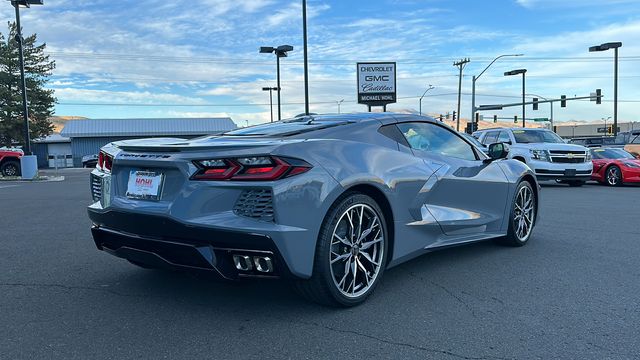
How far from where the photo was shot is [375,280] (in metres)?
3.88

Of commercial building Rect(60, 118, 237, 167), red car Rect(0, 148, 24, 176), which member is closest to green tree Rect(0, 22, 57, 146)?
commercial building Rect(60, 118, 237, 167)

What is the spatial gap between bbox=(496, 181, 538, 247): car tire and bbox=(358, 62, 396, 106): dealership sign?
75.9ft

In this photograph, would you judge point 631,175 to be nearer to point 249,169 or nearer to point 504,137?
point 504,137

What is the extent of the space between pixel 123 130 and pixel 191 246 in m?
57.5

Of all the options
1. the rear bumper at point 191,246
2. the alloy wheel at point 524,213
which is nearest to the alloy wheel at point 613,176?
the alloy wheel at point 524,213

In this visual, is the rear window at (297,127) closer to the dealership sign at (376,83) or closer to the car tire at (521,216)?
the car tire at (521,216)

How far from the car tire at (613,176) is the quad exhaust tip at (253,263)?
1637 cm

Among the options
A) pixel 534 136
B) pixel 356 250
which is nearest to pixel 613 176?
pixel 534 136

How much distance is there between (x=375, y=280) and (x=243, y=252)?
3.87ft

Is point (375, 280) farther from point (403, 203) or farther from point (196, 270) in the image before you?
point (196, 270)

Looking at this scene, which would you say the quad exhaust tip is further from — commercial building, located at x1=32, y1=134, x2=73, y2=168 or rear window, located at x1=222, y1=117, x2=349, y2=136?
commercial building, located at x1=32, y1=134, x2=73, y2=168

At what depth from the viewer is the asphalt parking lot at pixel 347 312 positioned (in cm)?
306

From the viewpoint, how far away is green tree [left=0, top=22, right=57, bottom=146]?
4434cm

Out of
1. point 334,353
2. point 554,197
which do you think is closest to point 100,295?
point 334,353
